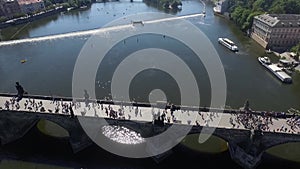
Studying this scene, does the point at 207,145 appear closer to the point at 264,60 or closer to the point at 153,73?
the point at 153,73

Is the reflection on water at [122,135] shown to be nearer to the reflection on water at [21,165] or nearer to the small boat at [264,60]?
the reflection on water at [21,165]

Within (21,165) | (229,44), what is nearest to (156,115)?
(21,165)

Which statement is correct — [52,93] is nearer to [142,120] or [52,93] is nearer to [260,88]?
[142,120]

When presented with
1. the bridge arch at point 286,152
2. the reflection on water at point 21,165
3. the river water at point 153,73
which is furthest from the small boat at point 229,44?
the reflection on water at point 21,165

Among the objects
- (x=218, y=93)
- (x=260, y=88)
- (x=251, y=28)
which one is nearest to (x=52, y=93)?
(x=218, y=93)

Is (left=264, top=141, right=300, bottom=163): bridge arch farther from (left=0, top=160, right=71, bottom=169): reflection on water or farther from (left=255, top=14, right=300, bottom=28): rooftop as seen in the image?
(left=255, top=14, right=300, bottom=28): rooftop

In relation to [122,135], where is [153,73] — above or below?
above
